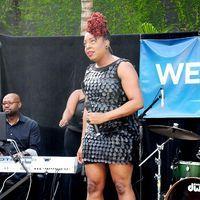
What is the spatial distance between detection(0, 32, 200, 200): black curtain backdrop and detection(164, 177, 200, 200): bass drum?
1.00m

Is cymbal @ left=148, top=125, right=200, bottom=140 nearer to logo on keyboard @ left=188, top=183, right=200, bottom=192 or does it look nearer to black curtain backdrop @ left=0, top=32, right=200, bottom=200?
logo on keyboard @ left=188, top=183, right=200, bottom=192

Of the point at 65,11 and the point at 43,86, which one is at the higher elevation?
the point at 65,11

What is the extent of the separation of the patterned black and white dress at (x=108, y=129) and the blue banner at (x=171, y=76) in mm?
1931

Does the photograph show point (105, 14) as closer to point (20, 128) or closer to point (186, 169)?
point (20, 128)

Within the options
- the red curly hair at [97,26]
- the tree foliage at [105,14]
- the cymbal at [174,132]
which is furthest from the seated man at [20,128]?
the tree foliage at [105,14]

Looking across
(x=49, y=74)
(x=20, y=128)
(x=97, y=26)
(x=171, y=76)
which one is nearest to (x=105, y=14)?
(x=49, y=74)

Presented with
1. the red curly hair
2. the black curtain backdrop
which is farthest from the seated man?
the red curly hair

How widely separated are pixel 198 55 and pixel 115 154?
2.49m

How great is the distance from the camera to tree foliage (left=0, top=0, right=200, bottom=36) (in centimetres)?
1580

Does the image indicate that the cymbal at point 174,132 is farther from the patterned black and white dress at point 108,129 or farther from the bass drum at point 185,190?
the patterned black and white dress at point 108,129

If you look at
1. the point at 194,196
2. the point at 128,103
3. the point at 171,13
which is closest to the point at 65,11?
the point at 171,13

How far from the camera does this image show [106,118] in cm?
482

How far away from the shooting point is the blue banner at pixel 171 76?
6.96 m

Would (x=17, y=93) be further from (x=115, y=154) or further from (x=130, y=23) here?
(x=130, y=23)
